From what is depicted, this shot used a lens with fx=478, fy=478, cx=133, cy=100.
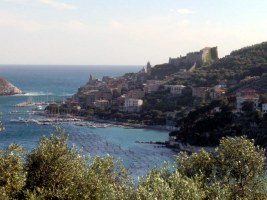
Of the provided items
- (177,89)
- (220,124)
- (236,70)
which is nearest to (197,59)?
(236,70)

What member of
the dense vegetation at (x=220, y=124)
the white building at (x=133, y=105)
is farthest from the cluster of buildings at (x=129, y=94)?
the dense vegetation at (x=220, y=124)

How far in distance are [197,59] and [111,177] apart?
10421cm

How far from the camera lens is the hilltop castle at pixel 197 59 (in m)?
118

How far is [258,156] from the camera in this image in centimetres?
1823

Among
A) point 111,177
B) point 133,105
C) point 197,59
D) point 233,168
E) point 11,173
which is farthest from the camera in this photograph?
point 197,59

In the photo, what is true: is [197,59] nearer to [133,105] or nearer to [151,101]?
[151,101]

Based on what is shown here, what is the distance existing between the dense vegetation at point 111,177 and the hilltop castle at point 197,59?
322 feet

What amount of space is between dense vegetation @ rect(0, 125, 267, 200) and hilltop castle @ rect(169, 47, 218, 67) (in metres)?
98.1

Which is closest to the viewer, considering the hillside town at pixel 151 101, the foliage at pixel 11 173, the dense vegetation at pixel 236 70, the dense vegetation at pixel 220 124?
the foliage at pixel 11 173

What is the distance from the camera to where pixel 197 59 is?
118 meters

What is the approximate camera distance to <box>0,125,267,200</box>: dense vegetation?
44.5ft

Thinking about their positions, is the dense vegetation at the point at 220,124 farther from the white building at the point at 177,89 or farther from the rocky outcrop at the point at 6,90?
the rocky outcrop at the point at 6,90

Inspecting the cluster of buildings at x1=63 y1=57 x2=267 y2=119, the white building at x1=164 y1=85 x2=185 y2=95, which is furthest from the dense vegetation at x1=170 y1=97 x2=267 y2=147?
the white building at x1=164 y1=85 x2=185 y2=95

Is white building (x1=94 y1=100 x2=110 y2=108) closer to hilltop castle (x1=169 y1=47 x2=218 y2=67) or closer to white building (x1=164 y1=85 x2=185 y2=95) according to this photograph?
white building (x1=164 y1=85 x2=185 y2=95)
